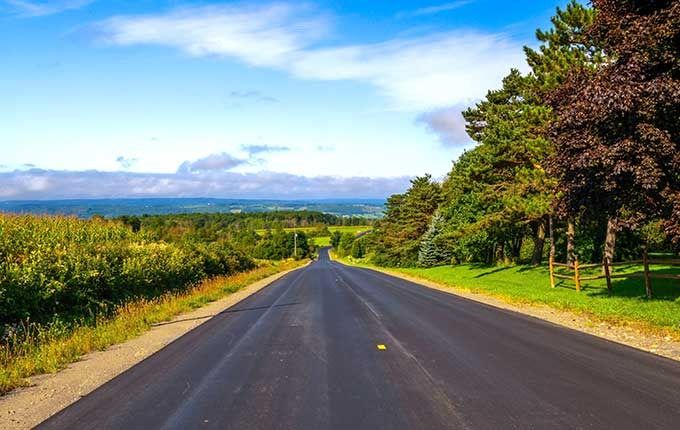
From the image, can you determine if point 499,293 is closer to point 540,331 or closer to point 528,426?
point 540,331

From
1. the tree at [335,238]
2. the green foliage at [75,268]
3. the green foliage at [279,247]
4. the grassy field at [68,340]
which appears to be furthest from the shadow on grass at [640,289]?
the tree at [335,238]

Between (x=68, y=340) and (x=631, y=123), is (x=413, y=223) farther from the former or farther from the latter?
(x=68, y=340)

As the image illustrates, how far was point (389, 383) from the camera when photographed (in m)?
7.32

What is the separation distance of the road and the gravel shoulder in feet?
0.97

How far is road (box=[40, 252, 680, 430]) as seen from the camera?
5.85 metres

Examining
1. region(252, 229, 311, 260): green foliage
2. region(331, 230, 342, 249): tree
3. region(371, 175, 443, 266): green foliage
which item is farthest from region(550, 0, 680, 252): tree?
region(331, 230, 342, 249): tree

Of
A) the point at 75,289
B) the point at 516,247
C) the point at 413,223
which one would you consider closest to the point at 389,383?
the point at 75,289

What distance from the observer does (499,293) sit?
76.9 feet

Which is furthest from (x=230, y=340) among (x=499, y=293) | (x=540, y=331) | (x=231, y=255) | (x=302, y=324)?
(x=231, y=255)

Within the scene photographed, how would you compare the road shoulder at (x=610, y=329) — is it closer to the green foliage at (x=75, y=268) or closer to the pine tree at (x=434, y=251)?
the green foliage at (x=75, y=268)

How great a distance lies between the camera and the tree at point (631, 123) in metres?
12.6

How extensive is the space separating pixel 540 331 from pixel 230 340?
6880 mm

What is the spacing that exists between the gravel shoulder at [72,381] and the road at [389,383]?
0.30m

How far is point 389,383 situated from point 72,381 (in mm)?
4785
